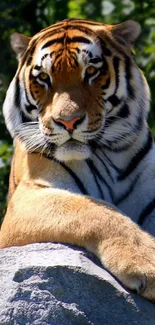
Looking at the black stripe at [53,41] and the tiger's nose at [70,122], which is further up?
the black stripe at [53,41]

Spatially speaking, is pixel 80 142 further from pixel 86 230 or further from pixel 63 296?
pixel 63 296

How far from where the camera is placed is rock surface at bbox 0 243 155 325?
16.1 feet

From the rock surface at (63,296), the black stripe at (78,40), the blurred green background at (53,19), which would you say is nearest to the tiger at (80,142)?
the black stripe at (78,40)

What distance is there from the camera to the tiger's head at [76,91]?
5.86m

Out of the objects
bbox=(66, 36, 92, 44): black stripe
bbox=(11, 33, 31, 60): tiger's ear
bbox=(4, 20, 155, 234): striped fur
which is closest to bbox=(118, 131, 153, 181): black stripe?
bbox=(4, 20, 155, 234): striped fur

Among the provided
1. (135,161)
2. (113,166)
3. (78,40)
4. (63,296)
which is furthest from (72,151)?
(63,296)

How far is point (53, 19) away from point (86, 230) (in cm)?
478

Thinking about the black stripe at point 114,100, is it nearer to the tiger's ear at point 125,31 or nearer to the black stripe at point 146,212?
the tiger's ear at point 125,31

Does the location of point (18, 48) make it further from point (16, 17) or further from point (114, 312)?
point (16, 17)

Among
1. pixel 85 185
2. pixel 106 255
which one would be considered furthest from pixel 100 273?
pixel 85 185

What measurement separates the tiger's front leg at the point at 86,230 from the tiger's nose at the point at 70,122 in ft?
1.03

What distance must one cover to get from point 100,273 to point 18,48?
5.69 feet

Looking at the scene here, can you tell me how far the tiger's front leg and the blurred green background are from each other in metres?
3.62

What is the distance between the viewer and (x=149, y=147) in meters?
6.38
